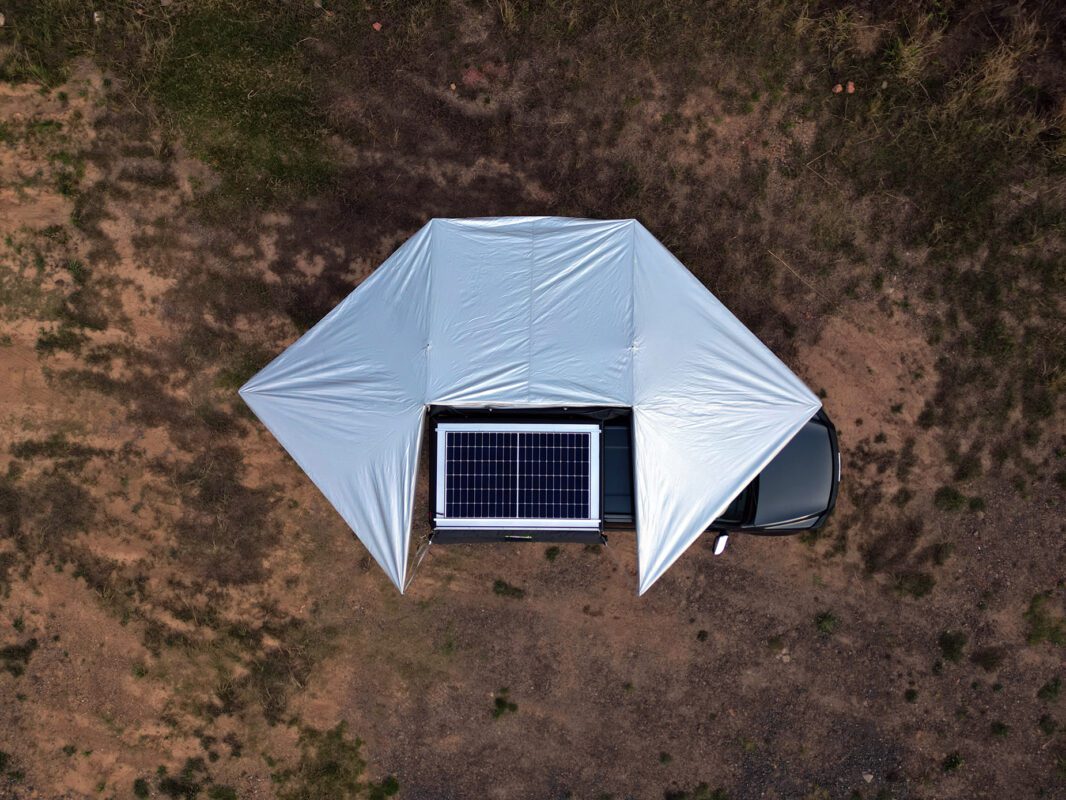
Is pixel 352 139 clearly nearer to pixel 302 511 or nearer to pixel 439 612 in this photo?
pixel 302 511

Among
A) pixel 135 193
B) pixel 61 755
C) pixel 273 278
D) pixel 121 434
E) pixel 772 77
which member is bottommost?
pixel 61 755

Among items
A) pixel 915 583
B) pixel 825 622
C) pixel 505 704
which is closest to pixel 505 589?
pixel 505 704

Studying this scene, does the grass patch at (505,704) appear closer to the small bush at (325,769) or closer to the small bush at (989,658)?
the small bush at (325,769)

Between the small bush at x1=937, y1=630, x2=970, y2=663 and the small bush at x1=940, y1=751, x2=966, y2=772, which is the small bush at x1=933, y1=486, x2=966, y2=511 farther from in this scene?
the small bush at x1=940, y1=751, x2=966, y2=772

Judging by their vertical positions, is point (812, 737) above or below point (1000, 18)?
below

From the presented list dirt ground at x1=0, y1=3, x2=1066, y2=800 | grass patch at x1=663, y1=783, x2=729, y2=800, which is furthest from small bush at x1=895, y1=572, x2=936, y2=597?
grass patch at x1=663, y1=783, x2=729, y2=800

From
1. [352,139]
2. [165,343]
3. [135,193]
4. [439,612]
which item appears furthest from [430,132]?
[439,612]
